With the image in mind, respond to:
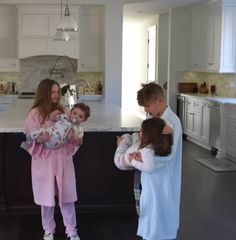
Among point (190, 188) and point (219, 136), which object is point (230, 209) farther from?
point (219, 136)

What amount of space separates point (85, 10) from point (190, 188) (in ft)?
13.6

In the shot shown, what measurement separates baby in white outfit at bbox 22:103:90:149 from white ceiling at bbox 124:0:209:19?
5112mm

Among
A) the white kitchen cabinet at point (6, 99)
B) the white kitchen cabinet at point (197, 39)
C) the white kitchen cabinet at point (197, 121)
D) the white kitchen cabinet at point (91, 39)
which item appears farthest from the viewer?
the white kitchen cabinet at point (197, 39)

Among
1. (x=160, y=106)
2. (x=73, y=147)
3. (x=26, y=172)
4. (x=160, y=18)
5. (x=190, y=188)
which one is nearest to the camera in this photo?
(x=160, y=106)

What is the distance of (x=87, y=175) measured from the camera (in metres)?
4.12

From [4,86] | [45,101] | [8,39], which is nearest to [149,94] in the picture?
[45,101]

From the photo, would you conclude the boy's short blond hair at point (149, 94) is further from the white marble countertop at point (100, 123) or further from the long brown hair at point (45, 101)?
the white marble countertop at point (100, 123)

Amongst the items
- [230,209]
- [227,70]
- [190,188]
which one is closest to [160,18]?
[227,70]

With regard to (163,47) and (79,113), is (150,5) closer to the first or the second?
(163,47)

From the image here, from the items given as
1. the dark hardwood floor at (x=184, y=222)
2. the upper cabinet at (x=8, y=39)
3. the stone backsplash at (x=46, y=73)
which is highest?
the upper cabinet at (x=8, y=39)

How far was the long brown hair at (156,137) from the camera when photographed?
2512 millimetres

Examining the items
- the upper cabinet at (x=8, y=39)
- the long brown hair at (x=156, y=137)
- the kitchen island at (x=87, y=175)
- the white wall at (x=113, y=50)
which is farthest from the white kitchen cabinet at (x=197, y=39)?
the long brown hair at (x=156, y=137)

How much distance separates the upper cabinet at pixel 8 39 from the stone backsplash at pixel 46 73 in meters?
0.29

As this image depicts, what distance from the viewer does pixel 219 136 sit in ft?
23.2
